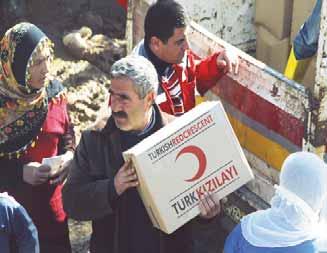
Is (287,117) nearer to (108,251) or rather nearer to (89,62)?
(108,251)

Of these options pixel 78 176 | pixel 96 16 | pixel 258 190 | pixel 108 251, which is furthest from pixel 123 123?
pixel 96 16

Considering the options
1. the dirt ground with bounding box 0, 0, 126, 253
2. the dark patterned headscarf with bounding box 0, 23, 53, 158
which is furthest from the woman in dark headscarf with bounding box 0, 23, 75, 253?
the dirt ground with bounding box 0, 0, 126, 253

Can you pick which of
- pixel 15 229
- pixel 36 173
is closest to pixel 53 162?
pixel 36 173

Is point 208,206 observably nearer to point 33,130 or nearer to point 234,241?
point 234,241

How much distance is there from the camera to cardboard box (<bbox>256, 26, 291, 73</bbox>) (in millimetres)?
5230

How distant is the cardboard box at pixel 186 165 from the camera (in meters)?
3.16

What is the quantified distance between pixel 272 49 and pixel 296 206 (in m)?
2.67

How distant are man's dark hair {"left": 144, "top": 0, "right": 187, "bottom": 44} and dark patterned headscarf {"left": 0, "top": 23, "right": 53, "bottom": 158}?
1.74ft

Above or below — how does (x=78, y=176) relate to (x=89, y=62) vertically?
above

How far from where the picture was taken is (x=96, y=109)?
6.16 meters

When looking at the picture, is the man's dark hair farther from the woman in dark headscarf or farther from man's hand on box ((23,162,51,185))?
man's hand on box ((23,162,51,185))

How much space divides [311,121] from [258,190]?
66 cm

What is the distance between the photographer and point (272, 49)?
5285mm

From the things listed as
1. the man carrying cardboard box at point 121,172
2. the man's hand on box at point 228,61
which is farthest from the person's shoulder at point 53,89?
the man's hand on box at point 228,61
